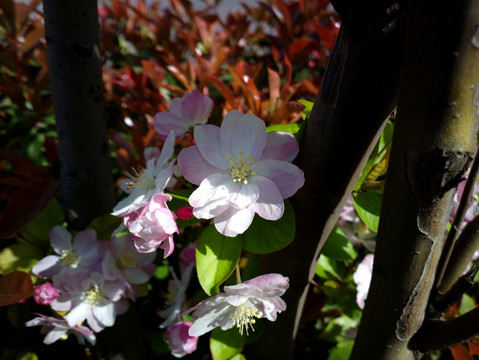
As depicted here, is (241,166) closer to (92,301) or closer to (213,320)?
(213,320)

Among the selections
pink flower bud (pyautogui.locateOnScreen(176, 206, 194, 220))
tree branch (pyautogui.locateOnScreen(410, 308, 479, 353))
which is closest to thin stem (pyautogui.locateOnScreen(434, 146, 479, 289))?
tree branch (pyautogui.locateOnScreen(410, 308, 479, 353))

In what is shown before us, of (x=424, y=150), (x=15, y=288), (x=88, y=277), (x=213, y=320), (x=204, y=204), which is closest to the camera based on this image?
(x=424, y=150)

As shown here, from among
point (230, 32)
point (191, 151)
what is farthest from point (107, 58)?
point (191, 151)

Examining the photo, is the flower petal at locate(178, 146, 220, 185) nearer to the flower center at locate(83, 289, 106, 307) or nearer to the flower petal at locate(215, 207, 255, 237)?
the flower petal at locate(215, 207, 255, 237)

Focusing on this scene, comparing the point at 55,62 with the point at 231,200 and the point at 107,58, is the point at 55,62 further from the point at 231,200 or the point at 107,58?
the point at 107,58

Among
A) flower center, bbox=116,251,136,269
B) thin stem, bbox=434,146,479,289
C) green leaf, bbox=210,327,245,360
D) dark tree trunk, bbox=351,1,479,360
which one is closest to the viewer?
dark tree trunk, bbox=351,1,479,360

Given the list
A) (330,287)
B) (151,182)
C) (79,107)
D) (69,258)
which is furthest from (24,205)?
(330,287)
